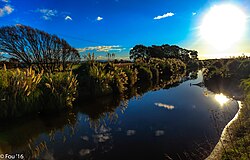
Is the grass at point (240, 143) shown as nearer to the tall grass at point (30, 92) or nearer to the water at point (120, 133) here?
the water at point (120, 133)

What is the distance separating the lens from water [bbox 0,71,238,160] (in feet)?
16.5

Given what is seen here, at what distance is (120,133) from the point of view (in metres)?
6.30

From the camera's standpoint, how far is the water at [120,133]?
5023 mm

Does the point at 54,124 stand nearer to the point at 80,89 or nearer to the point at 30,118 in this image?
the point at 30,118

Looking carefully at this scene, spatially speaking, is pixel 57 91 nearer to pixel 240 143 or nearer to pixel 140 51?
pixel 240 143

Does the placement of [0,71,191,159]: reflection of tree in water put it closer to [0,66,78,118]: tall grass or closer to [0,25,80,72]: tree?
[0,66,78,118]: tall grass

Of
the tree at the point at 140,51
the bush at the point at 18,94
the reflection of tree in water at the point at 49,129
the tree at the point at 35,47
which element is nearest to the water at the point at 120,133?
the reflection of tree in water at the point at 49,129

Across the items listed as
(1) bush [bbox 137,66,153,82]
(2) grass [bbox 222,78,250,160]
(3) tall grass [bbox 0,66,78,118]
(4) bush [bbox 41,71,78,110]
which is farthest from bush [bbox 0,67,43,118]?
(1) bush [bbox 137,66,153,82]

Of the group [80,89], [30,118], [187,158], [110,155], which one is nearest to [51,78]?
[30,118]

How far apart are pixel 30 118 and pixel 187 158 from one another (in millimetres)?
6124

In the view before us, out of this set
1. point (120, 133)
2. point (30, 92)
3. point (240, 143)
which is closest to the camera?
point (240, 143)

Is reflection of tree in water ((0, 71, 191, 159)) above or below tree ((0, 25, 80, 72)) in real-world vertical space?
below

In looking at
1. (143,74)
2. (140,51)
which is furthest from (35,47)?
(140,51)

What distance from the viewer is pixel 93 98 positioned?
11797 mm
